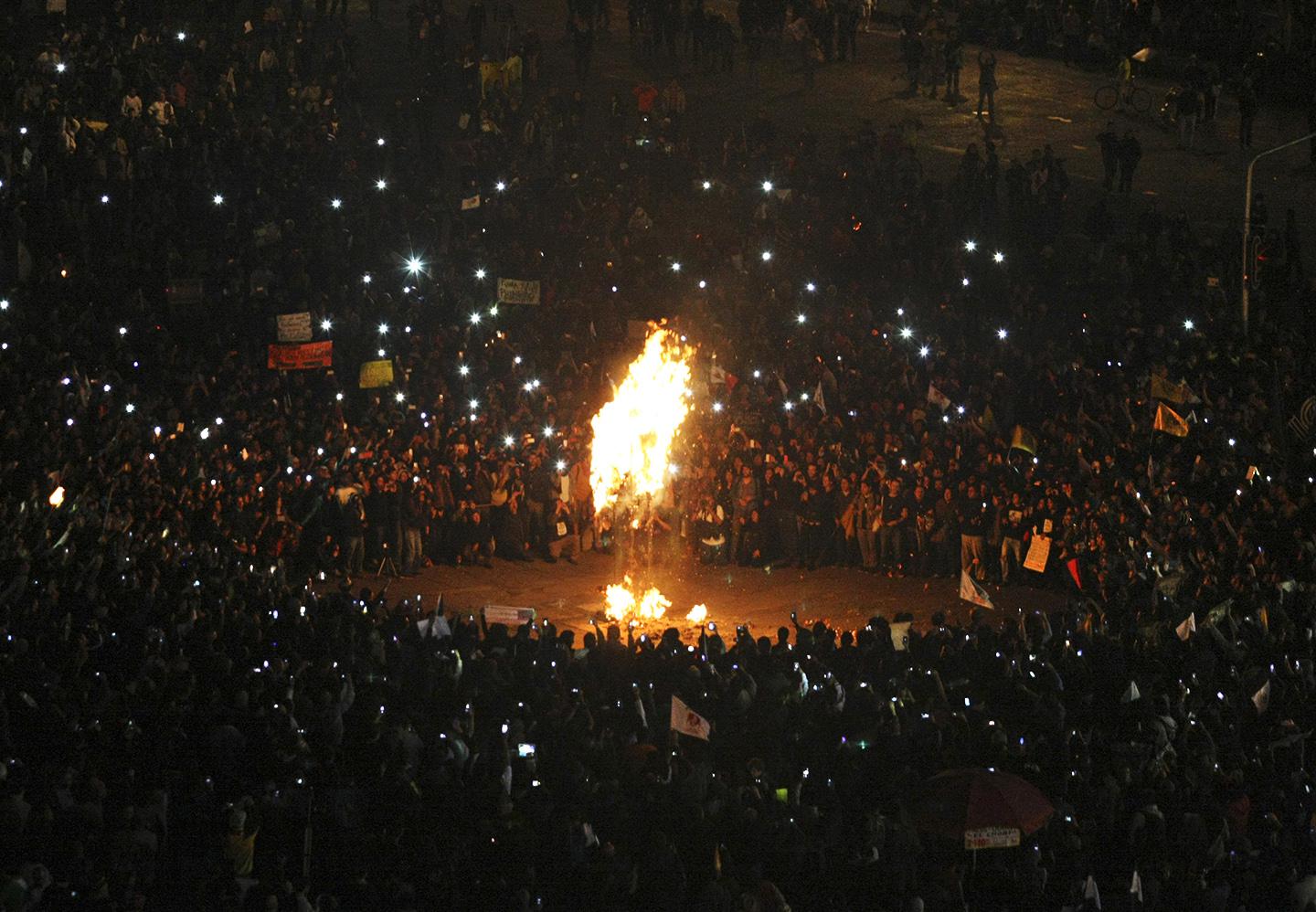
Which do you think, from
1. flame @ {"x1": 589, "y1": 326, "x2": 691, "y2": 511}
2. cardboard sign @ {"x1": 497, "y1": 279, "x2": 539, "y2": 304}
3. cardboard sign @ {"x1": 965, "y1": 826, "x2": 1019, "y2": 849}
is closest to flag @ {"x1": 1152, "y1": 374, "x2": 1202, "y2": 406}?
flame @ {"x1": 589, "y1": 326, "x2": 691, "y2": 511}

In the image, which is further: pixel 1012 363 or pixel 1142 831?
pixel 1012 363

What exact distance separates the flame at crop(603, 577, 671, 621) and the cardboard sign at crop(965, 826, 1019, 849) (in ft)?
32.9

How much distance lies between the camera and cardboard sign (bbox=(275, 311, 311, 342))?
27953 millimetres

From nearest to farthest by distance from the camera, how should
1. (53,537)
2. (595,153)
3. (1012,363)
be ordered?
1. (53,537)
2. (1012,363)
3. (595,153)

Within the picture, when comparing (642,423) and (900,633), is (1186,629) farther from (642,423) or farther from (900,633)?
(642,423)

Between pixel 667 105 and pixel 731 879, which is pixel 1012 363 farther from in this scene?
pixel 731 879

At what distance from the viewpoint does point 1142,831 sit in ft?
53.0

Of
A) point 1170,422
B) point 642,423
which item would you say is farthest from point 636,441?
point 1170,422

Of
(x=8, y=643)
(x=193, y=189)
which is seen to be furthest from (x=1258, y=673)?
(x=193, y=189)

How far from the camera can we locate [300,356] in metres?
28.0

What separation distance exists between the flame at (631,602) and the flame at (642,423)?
1.94 m

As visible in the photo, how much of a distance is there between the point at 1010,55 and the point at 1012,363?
52.7 feet

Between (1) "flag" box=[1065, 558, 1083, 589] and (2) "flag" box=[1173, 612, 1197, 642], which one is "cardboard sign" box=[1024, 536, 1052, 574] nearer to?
(1) "flag" box=[1065, 558, 1083, 589]

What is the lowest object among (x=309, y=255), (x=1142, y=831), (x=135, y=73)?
(x=1142, y=831)
